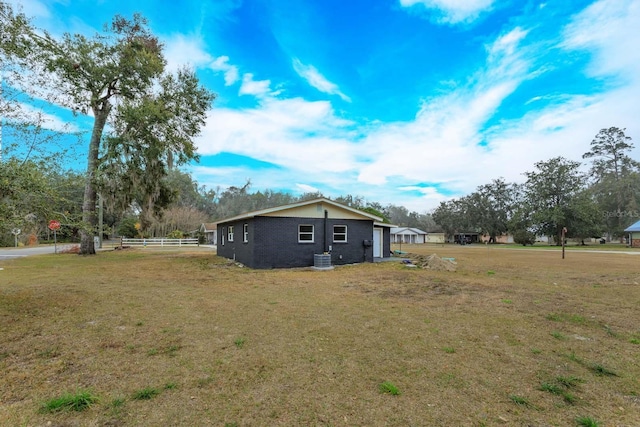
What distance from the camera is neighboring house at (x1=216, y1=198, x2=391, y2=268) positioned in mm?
13375

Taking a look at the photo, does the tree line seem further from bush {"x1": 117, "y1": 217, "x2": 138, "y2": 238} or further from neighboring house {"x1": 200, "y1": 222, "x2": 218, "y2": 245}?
bush {"x1": 117, "y1": 217, "x2": 138, "y2": 238}

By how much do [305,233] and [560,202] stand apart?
4420 cm

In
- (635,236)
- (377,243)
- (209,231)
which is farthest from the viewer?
(209,231)

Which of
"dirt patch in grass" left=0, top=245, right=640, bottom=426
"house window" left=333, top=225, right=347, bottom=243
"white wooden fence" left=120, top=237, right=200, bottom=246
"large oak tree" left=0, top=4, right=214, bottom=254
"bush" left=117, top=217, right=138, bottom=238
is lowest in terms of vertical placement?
"dirt patch in grass" left=0, top=245, right=640, bottom=426

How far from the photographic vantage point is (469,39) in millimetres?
12680

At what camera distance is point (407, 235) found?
193 ft

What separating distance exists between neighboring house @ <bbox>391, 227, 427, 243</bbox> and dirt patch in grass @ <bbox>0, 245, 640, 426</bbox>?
50021 mm

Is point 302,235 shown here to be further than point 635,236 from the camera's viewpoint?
No

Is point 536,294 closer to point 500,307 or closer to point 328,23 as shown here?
point 500,307

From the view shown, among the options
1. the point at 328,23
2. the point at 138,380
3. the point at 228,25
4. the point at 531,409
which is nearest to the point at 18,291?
the point at 138,380

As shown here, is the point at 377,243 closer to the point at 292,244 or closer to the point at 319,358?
the point at 292,244

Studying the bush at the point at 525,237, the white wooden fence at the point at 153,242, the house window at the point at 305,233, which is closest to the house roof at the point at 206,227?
the white wooden fence at the point at 153,242

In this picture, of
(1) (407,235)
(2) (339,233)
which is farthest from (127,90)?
(1) (407,235)

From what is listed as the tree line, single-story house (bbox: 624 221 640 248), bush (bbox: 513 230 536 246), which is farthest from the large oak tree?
bush (bbox: 513 230 536 246)
